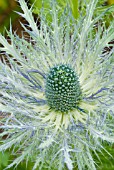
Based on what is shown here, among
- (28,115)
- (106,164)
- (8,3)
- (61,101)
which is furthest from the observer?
(8,3)

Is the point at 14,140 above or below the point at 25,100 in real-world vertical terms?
below

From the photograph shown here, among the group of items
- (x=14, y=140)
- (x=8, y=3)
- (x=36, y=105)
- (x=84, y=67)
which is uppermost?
(x=8, y=3)

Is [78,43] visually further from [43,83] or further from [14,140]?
[14,140]

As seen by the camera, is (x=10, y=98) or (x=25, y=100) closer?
(x=10, y=98)

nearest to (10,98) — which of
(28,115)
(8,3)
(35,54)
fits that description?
(28,115)
